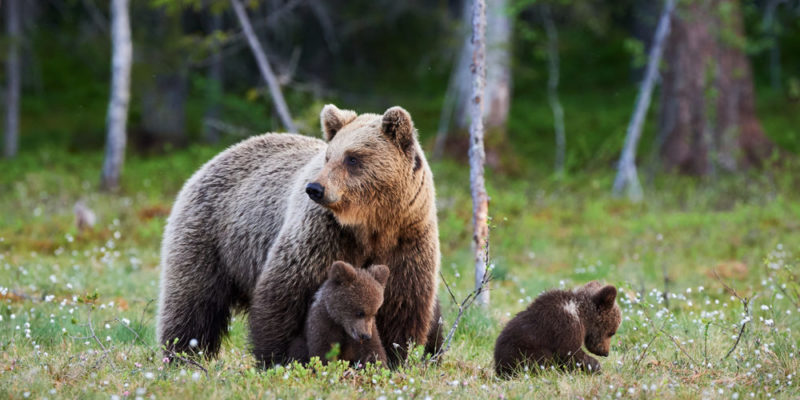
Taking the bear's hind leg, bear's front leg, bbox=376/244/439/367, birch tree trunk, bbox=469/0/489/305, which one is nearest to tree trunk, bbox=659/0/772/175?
birch tree trunk, bbox=469/0/489/305

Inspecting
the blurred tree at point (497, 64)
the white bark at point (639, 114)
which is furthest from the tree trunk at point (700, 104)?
the blurred tree at point (497, 64)

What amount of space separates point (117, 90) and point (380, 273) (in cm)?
1359

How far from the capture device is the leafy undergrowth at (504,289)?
4906 millimetres

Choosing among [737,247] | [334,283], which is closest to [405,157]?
[334,283]

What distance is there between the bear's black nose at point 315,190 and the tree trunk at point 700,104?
1480 cm

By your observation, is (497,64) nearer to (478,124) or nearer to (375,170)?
(478,124)

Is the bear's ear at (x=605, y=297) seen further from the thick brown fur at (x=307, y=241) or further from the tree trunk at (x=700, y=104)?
the tree trunk at (x=700, y=104)

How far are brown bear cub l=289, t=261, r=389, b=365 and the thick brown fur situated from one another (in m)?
0.28

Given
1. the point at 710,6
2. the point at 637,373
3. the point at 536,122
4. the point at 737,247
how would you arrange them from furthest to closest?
the point at 536,122
the point at 710,6
the point at 737,247
the point at 637,373

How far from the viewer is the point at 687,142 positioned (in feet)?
62.4

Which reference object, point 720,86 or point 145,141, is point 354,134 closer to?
point 720,86

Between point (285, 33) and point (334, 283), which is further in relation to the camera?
point (285, 33)

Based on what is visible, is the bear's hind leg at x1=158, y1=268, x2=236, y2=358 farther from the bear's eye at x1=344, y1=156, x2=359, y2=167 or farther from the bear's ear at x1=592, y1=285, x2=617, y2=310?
the bear's ear at x1=592, y1=285, x2=617, y2=310

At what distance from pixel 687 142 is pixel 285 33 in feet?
43.8
